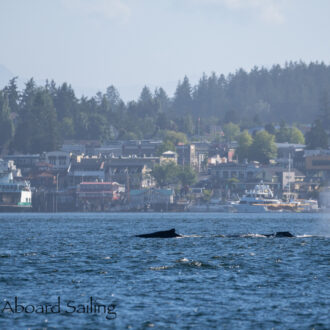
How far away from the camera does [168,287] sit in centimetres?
5138

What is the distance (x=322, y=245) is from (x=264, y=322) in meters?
41.2

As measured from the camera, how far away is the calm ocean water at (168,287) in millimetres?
42188

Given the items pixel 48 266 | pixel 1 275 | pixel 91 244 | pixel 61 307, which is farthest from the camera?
pixel 91 244

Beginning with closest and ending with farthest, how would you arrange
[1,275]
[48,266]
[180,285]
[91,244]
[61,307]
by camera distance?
[61,307], [180,285], [1,275], [48,266], [91,244]

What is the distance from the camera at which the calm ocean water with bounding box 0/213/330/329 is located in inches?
1661

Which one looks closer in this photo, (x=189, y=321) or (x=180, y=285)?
(x=189, y=321)

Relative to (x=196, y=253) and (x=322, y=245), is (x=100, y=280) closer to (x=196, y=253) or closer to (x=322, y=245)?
(x=196, y=253)

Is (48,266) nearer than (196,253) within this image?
Yes

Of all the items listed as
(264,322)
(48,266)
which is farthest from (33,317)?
(48,266)

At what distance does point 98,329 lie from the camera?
40312 mm

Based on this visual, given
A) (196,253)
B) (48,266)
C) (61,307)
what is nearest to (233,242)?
(196,253)

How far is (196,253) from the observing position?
2859 inches

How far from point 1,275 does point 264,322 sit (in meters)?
19.2

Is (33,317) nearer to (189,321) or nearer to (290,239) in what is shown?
(189,321)
